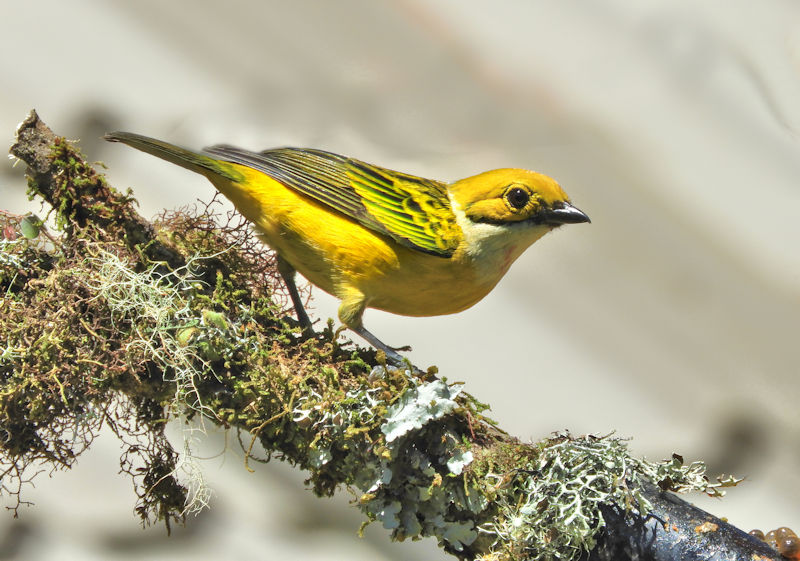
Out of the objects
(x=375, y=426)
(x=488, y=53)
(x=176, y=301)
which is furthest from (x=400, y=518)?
(x=488, y=53)

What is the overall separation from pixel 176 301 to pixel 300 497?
394cm

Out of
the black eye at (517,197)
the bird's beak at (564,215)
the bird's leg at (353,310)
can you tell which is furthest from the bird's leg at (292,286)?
the bird's beak at (564,215)

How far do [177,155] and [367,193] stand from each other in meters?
0.74

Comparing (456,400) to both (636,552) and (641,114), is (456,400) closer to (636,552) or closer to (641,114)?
(636,552)

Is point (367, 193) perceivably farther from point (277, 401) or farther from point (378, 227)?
point (277, 401)

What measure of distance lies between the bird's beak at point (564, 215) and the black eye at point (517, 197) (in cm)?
10

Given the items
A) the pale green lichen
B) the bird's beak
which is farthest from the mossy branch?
the bird's beak

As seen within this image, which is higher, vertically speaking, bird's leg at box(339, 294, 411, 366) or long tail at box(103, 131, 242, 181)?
long tail at box(103, 131, 242, 181)

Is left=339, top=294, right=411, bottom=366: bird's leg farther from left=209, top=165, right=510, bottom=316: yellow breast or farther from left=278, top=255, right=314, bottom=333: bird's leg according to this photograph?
left=278, top=255, right=314, bottom=333: bird's leg

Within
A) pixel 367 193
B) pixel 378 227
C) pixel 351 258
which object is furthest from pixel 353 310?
pixel 367 193

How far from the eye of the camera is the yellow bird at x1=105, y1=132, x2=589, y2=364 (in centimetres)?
301

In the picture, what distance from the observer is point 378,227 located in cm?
303

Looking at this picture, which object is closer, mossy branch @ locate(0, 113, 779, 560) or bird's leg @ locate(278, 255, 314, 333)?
mossy branch @ locate(0, 113, 779, 560)

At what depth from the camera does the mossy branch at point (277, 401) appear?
2.35m
